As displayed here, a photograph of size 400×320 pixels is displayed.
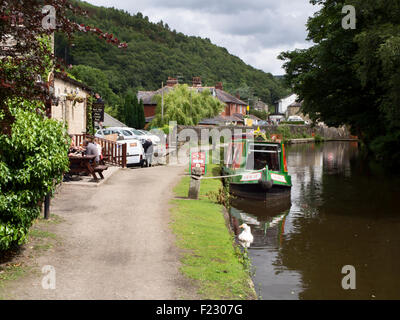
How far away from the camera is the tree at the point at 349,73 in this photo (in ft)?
68.2

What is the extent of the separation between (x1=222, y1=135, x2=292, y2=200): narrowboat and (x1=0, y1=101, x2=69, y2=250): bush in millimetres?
10036

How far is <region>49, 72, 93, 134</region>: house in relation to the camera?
17.6 meters

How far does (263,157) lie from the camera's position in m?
20.6

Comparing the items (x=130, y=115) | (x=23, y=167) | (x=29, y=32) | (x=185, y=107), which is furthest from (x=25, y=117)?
(x=130, y=115)

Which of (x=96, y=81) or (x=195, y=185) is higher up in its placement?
(x=96, y=81)

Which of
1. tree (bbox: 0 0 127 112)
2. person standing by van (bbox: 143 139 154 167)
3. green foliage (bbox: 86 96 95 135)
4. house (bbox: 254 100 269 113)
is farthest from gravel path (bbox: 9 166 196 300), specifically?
house (bbox: 254 100 269 113)

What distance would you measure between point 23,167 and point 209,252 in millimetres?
3580

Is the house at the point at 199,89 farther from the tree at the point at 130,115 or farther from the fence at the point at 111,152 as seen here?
the fence at the point at 111,152

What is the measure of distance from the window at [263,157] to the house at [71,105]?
296 inches

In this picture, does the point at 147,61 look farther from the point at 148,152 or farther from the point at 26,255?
the point at 26,255
